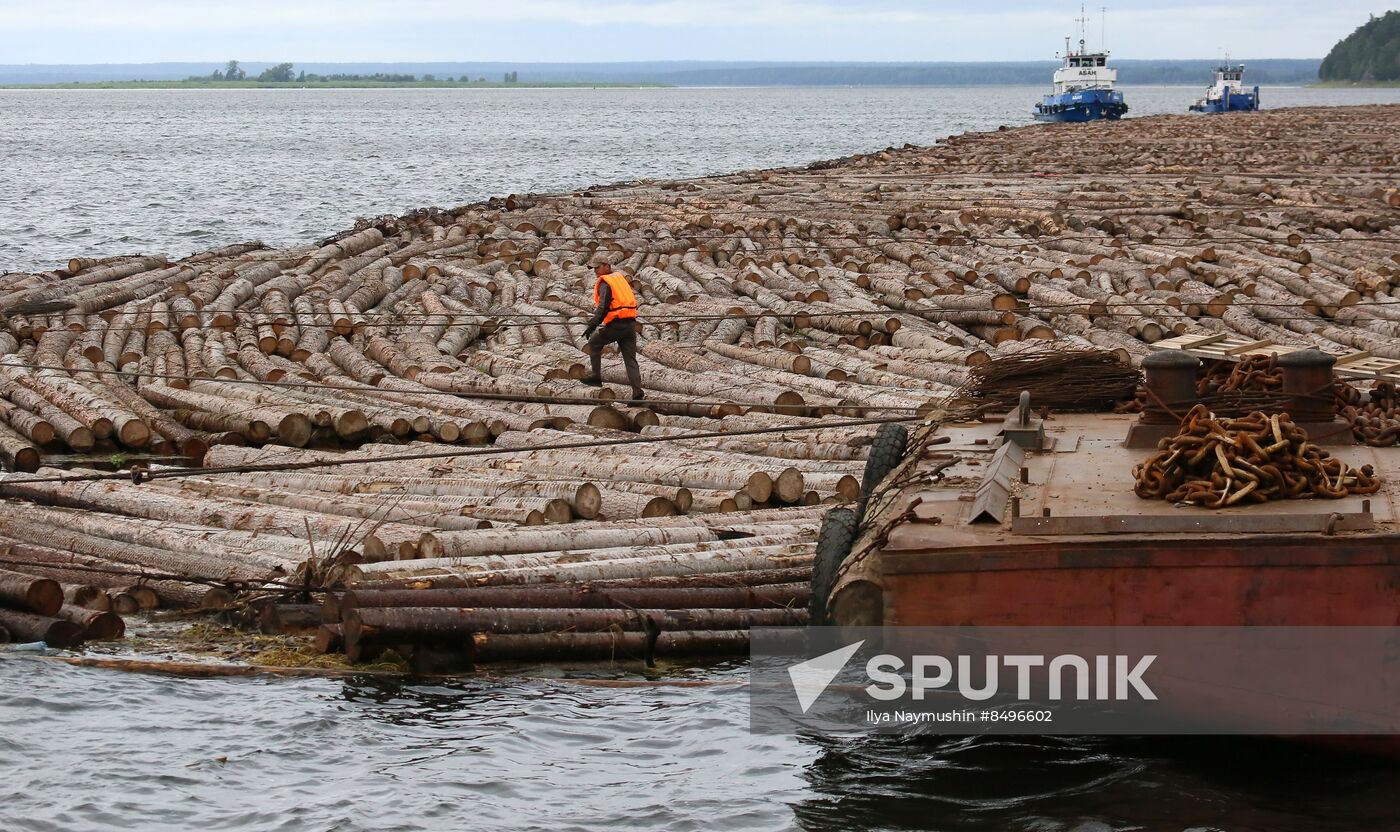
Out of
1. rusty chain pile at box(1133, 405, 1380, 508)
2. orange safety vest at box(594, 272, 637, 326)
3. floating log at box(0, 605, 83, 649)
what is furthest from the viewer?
orange safety vest at box(594, 272, 637, 326)

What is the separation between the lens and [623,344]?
58.1 feet

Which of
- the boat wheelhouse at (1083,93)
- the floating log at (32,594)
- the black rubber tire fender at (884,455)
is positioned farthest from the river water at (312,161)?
the black rubber tire fender at (884,455)

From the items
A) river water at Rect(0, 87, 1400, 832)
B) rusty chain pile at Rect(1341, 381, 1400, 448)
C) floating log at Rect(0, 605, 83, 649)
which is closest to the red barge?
rusty chain pile at Rect(1341, 381, 1400, 448)

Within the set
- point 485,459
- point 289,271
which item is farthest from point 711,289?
point 485,459

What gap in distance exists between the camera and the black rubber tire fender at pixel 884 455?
11.3m

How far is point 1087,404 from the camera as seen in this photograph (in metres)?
11.8

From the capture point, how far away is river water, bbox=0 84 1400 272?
51.7 meters

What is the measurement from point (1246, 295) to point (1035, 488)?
46.7 feet

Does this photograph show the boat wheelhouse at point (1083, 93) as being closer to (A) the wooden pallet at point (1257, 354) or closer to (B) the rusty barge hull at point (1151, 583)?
(A) the wooden pallet at point (1257, 354)

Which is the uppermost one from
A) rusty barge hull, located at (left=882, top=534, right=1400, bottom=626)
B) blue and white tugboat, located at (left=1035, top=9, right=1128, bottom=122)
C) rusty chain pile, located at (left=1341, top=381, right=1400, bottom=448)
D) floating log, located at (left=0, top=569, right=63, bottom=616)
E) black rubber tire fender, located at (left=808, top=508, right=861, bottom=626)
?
blue and white tugboat, located at (left=1035, top=9, right=1128, bottom=122)

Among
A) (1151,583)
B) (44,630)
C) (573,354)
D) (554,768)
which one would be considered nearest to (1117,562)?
(1151,583)

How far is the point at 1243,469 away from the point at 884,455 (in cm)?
339

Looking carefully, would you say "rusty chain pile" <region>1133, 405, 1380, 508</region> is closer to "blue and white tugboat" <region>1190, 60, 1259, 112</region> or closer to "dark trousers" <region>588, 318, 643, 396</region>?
"dark trousers" <region>588, 318, 643, 396</region>

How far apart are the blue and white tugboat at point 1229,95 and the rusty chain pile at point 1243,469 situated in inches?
4333
